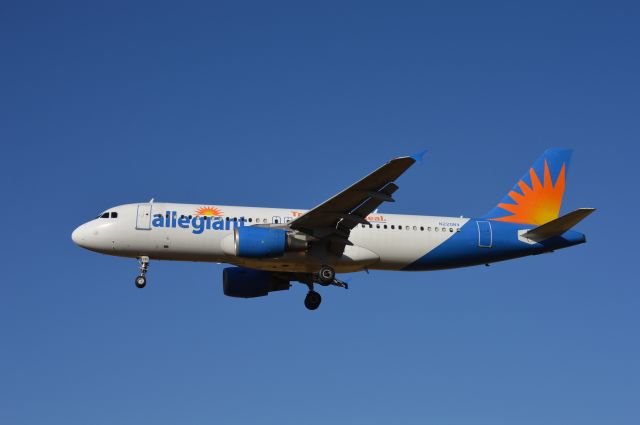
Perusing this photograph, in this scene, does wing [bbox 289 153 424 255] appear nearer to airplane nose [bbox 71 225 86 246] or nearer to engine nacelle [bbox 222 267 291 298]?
engine nacelle [bbox 222 267 291 298]

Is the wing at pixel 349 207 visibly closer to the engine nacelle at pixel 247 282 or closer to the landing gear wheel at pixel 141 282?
the engine nacelle at pixel 247 282

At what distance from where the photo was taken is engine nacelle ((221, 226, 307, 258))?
124ft

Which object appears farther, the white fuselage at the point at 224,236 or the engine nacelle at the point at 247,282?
the engine nacelle at the point at 247,282

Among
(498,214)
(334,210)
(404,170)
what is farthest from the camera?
(498,214)

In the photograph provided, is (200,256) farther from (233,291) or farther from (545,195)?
(545,195)

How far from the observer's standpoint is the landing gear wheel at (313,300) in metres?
43.0

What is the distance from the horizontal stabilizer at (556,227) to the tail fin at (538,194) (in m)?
1.90

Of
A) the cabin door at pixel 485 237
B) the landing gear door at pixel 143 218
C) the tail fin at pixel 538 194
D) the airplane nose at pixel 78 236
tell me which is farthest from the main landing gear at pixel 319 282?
the airplane nose at pixel 78 236

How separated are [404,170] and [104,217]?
13706 millimetres

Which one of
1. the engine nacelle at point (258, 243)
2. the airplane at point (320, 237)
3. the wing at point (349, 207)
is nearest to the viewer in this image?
the wing at point (349, 207)

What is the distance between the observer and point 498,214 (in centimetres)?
4394

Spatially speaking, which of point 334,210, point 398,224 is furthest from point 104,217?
point 398,224

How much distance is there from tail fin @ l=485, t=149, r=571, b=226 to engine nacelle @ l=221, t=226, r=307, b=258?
36.2ft

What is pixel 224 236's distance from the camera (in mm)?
39125
